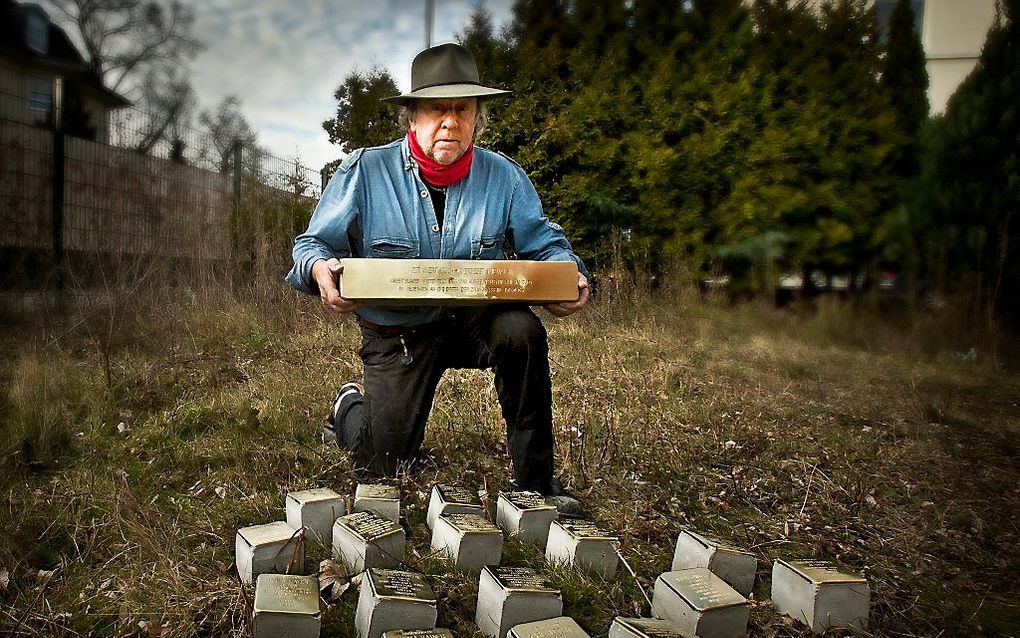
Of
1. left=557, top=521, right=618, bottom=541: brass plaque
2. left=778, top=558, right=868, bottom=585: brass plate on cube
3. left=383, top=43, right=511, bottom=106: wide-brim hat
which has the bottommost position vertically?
left=778, top=558, right=868, bottom=585: brass plate on cube

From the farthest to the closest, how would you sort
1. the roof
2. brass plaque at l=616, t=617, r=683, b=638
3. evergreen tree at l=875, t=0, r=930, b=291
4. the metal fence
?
evergreen tree at l=875, t=0, r=930, b=291
the metal fence
the roof
brass plaque at l=616, t=617, r=683, b=638

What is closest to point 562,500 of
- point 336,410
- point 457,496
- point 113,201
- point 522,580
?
point 457,496

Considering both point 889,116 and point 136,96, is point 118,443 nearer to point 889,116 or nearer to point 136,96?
point 136,96

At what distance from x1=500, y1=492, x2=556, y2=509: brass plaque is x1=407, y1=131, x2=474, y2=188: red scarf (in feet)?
3.64

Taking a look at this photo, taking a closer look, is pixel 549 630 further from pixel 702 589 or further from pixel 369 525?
pixel 369 525

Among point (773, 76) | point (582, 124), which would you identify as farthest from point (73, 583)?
point (773, 76)

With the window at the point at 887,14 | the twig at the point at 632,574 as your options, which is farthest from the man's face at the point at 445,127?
the window at the point at 887,14

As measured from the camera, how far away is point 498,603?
147 cm

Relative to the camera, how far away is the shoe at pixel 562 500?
2.21m

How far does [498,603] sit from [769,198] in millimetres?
6168

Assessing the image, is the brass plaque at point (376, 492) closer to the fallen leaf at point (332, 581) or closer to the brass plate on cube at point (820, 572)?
the fallen leaf at point (332, 581)

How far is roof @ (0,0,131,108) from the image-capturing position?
12.0ft

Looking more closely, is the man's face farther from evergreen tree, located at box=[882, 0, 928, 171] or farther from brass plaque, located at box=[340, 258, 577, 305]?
evergreen tree, located at box=[882, 0, 928, 171]

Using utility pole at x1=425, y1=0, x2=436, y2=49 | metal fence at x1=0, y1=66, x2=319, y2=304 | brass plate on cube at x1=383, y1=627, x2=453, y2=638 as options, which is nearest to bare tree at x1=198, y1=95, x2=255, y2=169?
metal fence at x1=0, y1=66, x2=319, y2=304
